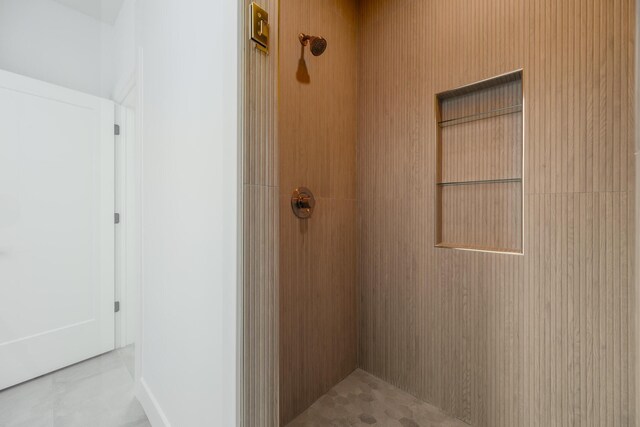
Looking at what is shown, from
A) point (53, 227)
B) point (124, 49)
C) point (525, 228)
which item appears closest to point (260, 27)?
point (525, 228)

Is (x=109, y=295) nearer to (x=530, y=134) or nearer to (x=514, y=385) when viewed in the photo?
(x=514, y=385)

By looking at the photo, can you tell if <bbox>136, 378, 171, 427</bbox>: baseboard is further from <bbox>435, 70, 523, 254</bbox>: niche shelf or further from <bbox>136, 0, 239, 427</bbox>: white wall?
<bbox>435, 70, 523, 254</bbox>: niche shelf

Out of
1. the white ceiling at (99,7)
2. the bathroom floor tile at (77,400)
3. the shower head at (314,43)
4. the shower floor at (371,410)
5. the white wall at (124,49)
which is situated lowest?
the bathroom floor tile at (77,400)

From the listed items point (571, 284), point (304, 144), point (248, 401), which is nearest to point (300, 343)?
point (248, 401)

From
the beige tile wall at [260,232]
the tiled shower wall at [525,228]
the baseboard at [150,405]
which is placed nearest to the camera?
the beige tile wall at [260,232]

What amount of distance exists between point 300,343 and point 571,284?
48.7 inches

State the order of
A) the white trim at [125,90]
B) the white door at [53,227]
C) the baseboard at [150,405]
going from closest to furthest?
the baseboard at [150,405] < the white door at [53,227] < the white trim at [125,90]

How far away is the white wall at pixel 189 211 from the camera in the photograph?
737mm

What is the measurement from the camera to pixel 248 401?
694mm

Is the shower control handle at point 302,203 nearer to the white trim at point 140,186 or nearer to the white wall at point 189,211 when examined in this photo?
the white wall at point 189,211

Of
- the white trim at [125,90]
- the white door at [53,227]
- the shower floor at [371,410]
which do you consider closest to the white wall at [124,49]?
the white trim at [125,90]

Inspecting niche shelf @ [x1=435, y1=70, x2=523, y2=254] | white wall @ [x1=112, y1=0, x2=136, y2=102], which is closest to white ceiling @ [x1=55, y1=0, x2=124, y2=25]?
white wall @ [x1=112, y1=0, x2=136, y2=102]

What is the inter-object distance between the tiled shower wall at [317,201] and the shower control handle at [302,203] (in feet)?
0.10

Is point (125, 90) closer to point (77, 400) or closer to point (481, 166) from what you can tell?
point (77, 400)
